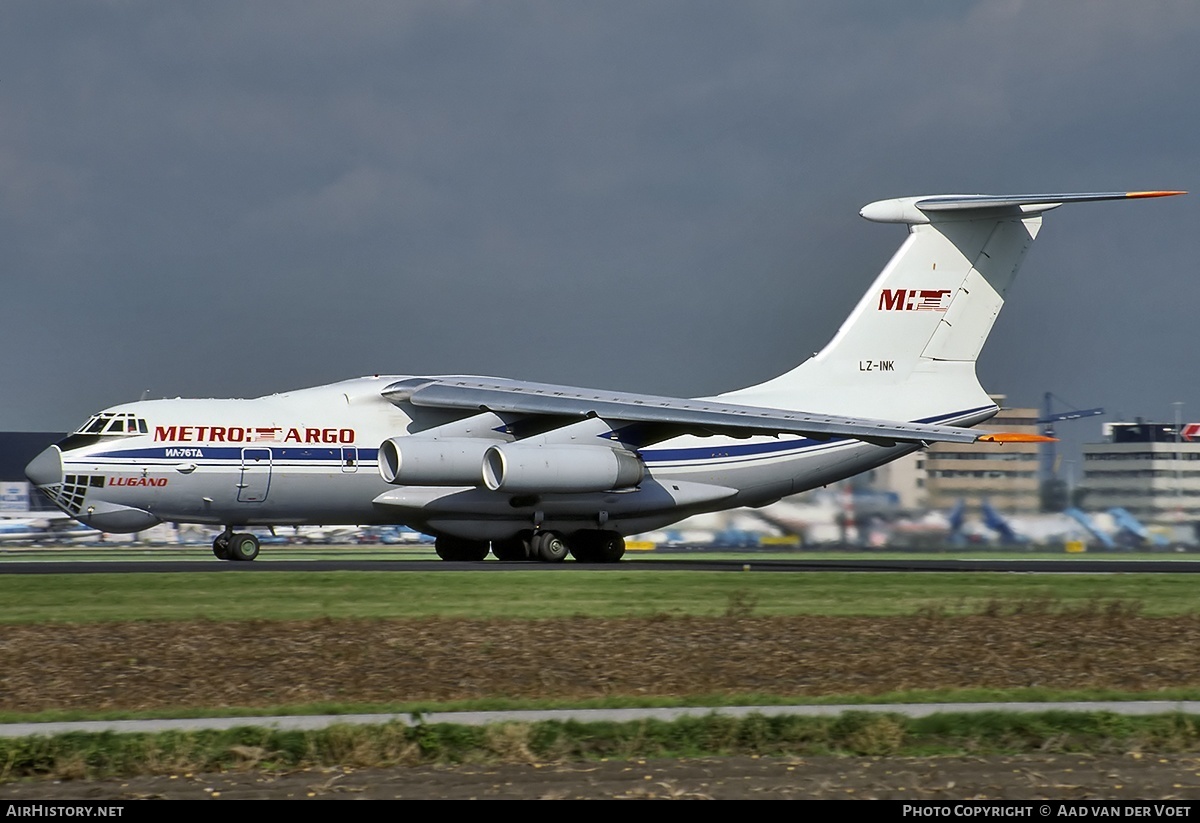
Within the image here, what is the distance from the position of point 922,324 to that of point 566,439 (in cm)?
765

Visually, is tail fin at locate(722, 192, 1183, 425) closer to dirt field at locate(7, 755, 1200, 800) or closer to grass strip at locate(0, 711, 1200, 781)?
grass strip at locate(0, 711, 1200, 781)

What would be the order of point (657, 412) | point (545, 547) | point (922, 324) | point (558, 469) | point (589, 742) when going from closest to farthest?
point (589, 742), point (558, 469), point (657, 412), point (545, 547), point (922, 324)

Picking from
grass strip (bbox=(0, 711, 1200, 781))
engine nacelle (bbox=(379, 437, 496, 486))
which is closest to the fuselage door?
engine nacelle (bbox=(379, 437, 496, 486))

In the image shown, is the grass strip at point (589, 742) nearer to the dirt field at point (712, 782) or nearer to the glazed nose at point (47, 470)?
the dirt field at point (712, 782)

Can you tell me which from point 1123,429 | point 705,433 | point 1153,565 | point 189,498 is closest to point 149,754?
point 189,498

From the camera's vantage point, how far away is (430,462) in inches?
996

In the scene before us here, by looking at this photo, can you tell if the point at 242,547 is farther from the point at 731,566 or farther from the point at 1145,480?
the point at 1145,480

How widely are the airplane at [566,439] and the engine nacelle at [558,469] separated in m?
0.03

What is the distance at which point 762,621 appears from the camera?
15.9 m

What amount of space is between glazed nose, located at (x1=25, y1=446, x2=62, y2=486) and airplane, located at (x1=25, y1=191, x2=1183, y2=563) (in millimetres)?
41

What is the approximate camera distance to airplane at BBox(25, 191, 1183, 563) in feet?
→ 83.4

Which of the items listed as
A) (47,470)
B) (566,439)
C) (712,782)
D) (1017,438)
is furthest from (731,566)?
(712,782)

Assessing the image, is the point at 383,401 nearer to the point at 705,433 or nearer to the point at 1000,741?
the point at 705,433

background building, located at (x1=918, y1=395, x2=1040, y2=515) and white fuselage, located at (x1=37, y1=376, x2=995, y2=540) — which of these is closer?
white fuselage, located at (x1=37, y1=376, x2=995, y2=540)
